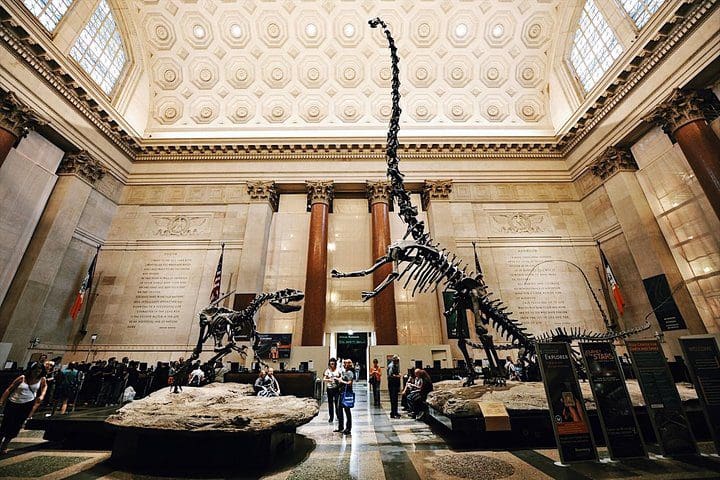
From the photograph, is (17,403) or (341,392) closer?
(17,403)

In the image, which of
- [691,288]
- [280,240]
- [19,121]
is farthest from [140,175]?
[691,288]

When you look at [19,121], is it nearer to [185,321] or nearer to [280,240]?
[185,321]

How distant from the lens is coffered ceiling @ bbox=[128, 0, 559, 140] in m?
14.3

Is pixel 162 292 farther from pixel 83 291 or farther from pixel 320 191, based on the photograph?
pixel 320 191

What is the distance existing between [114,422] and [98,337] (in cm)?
1066

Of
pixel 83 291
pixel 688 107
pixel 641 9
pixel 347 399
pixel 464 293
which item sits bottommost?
pixel 347 399

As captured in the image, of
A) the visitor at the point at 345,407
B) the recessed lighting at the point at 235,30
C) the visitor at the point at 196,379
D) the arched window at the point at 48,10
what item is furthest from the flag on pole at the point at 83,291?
the recessed lighting at the point at 235,30

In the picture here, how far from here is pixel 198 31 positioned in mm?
14656

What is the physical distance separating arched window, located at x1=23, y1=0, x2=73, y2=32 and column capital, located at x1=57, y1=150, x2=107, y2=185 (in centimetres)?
412

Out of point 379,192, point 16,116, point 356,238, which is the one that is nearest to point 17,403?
point 16,116

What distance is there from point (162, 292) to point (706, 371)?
47.5 feet

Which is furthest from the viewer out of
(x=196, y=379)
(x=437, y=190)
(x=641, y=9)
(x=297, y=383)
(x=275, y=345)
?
(x=437, y=190)

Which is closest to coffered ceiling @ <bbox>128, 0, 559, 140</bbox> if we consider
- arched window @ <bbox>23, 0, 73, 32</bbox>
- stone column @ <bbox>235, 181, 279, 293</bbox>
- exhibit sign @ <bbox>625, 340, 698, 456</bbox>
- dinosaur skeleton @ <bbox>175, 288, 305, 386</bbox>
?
stone column @ <bbox>235, 181, 279, 293</bbox>

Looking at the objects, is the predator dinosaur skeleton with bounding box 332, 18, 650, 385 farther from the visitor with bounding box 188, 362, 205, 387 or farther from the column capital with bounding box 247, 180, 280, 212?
the column capital with bounding box 247, 180, 280, 212
